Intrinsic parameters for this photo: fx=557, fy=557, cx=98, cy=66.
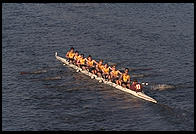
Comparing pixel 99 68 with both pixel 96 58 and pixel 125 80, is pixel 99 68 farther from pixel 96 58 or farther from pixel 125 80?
pixel 96 58

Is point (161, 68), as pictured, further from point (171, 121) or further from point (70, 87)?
point (171, 121)

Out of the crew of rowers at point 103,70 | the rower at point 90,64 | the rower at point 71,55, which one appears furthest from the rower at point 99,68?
the rower at point 71,55

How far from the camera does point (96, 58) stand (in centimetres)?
9319

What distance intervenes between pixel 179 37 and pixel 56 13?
3091 centimetres

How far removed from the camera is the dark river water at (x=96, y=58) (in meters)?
67.6

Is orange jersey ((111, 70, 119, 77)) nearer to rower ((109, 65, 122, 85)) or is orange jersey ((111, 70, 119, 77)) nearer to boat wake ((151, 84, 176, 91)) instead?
rower ((109, 65, 122, 85))

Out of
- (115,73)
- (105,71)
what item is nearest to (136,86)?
(115,73)

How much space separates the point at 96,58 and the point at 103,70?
37.6ft

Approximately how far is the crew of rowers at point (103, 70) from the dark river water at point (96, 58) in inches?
57.9

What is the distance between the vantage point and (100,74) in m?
82.4

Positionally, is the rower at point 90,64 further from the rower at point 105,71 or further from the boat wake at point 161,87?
the boat wake at point 161,87

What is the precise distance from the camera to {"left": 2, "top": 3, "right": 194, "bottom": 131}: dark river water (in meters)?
67.6

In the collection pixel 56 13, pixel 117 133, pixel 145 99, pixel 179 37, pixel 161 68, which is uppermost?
pixel 56 13

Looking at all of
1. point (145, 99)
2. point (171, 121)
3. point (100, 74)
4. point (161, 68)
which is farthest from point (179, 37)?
point (171, 121)
